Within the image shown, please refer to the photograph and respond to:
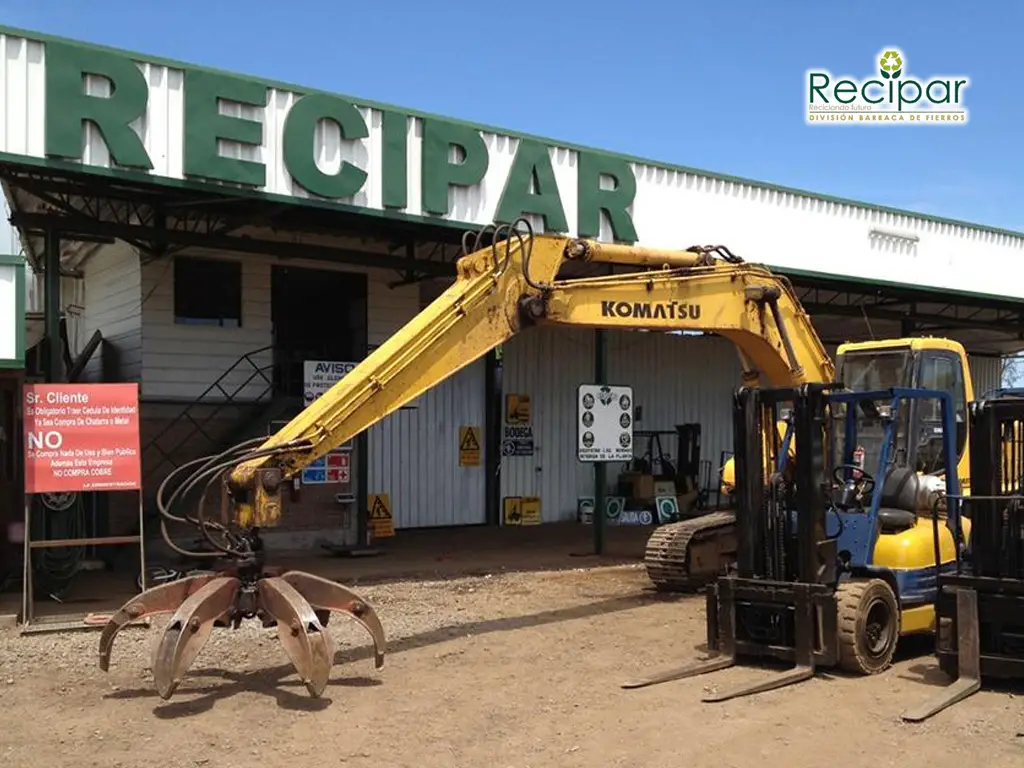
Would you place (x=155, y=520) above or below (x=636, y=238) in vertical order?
below

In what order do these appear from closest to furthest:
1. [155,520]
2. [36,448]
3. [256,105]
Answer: [36,448] < [256,105] < [155,520]

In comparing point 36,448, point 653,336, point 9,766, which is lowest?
point 9,766

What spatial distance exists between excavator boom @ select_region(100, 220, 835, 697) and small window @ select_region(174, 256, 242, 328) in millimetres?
7257

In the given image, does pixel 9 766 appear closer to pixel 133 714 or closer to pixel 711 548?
pixel 133 714

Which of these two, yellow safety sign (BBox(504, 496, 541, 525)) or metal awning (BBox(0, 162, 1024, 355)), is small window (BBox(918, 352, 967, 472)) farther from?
yellow safety sign (BBox(504, 496, 541, 525))

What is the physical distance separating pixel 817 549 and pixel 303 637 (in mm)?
3979

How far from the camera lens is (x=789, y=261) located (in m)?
18.3

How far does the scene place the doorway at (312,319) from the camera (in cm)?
1656

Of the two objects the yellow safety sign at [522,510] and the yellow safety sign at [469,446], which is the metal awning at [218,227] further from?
the yellow safety sign at [522,510]

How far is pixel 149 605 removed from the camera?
7555 millimetres

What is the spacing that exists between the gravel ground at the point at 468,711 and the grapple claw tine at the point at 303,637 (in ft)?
0.94

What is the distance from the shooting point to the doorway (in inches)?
652

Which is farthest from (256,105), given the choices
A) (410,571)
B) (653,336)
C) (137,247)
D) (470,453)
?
(653,336)

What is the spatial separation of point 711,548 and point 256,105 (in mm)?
7489
